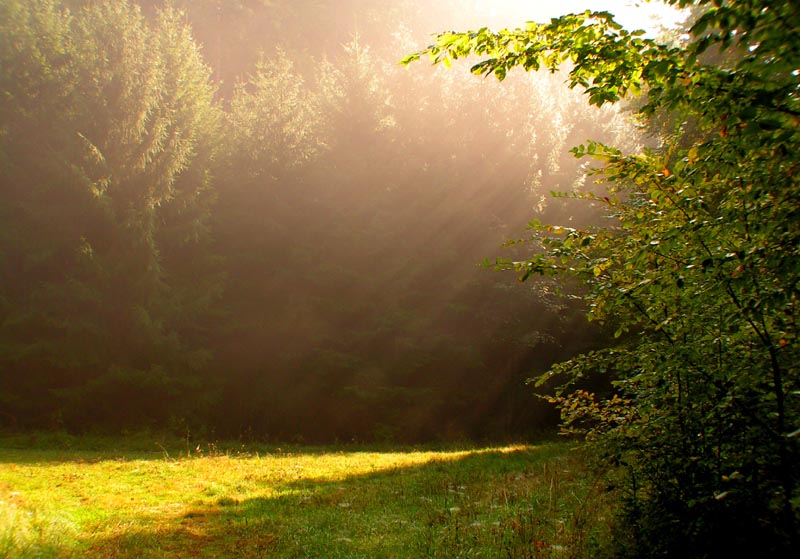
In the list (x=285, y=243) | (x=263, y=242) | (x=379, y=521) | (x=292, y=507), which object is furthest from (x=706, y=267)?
(x=263, y=242)

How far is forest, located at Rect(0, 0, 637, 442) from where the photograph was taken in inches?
656

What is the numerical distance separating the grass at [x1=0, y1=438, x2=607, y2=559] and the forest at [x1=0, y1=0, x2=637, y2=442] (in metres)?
5.44

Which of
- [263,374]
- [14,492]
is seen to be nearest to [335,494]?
[14,492]

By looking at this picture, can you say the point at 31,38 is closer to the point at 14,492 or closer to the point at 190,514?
the point at 14,492

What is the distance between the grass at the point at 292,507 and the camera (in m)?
5.10

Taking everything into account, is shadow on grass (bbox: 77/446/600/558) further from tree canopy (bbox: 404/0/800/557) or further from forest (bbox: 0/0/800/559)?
tree canopy (bbox: 404/0/800/557)

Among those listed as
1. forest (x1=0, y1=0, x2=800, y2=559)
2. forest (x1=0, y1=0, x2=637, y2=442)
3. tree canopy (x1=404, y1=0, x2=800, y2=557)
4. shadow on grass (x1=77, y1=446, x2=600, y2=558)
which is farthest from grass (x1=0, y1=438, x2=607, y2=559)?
forest (x1=0, y1=0, x2=637, y2=442)

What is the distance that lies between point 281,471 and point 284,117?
49.1ft

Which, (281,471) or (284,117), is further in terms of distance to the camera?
(284,117)

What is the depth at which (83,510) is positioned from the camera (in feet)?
21.6

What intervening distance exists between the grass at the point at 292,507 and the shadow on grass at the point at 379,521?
2cm

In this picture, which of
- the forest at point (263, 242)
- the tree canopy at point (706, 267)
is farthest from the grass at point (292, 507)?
the forest at point (263, 242)

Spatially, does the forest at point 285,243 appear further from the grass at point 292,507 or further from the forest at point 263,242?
the grass at point 292,507

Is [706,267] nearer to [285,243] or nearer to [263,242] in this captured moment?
[285,243]
